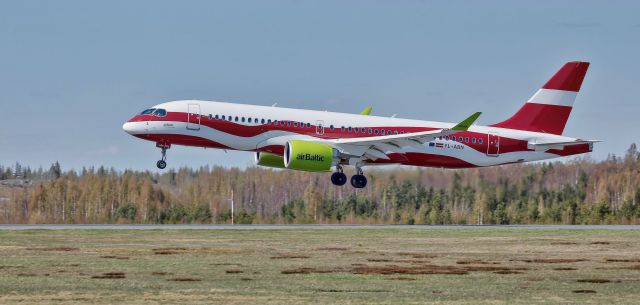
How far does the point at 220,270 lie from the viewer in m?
36.0

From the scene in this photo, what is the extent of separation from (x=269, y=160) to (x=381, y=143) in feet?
22.1

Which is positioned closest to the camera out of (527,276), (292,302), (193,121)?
(292,302)

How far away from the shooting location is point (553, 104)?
7338 cm

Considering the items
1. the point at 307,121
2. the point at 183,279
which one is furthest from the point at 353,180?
the point at 183,279

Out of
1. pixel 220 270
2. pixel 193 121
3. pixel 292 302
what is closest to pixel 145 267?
pixel 220 270

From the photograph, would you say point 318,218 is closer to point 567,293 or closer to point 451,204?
point 451,204

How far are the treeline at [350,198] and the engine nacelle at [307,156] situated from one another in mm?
7928

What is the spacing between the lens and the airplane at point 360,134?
63594 mm

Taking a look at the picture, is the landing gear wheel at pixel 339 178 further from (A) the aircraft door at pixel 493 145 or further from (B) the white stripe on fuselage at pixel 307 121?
(A) the aircraft door at pixel 493 145

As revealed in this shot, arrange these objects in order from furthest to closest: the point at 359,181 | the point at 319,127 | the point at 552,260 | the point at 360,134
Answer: the point at 359,181 < the point at 360,134 < the point at 319,127 < the point at 552,260

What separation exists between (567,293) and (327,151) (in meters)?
35.0

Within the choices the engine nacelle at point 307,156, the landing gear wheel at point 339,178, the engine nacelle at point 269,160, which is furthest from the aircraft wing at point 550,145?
the engine nacelle at point 269,160

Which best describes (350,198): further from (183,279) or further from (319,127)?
(183,279)

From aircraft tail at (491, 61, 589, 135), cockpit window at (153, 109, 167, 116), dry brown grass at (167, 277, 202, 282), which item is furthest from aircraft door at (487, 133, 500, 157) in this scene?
dry brown grass at (167, 277, 202, 282)
